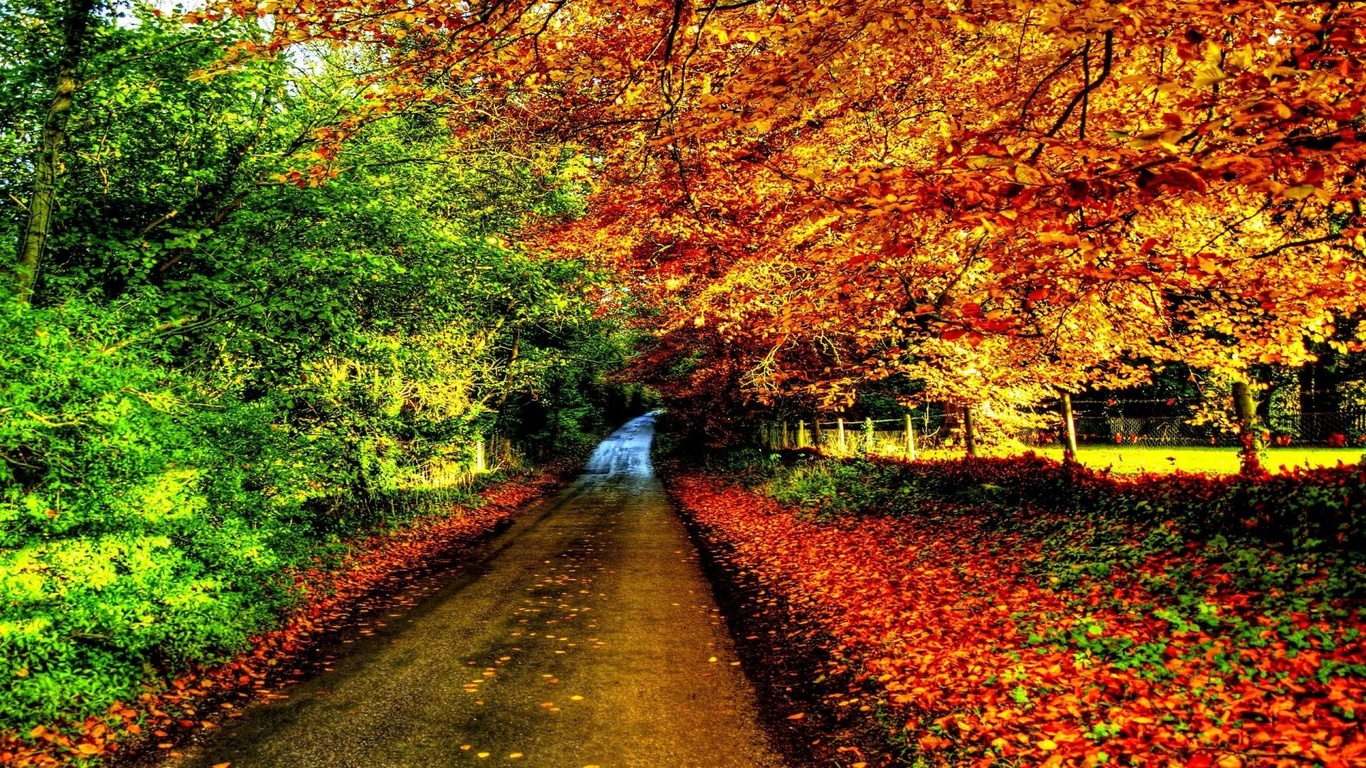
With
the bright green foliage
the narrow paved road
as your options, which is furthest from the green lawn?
the bright green foliage

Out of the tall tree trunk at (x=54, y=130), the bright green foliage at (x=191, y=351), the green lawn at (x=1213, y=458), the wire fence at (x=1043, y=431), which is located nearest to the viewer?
the bright green foliage at (x=191, y=351)

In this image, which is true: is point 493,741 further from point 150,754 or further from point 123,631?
point 123,631

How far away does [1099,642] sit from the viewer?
241 inches

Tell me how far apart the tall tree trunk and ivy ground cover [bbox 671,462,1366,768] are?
9172 mm

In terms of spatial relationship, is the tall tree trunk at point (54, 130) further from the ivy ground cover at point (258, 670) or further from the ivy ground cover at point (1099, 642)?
the ivy ground cover at point (1099, 642)

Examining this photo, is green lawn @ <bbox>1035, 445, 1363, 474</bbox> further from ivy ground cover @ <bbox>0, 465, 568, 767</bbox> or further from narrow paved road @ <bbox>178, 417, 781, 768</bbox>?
ivy ground cover @ <bbox>0, 465, 568, 767</bbox>

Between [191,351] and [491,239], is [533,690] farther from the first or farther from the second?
[491,239]

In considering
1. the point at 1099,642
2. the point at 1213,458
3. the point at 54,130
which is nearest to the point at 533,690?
the point at 1099,642

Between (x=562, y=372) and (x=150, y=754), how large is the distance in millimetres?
27863

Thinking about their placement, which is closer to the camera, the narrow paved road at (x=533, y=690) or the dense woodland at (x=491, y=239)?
the dense woodland at (x=491, y=239)

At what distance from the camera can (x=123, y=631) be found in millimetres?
5535

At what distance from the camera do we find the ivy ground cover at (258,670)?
16.5 ft

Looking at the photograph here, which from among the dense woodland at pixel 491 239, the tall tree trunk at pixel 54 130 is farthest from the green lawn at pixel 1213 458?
the tall tree trunk at pixel 54 130

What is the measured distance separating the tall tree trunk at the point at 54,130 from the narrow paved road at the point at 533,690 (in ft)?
17.6
